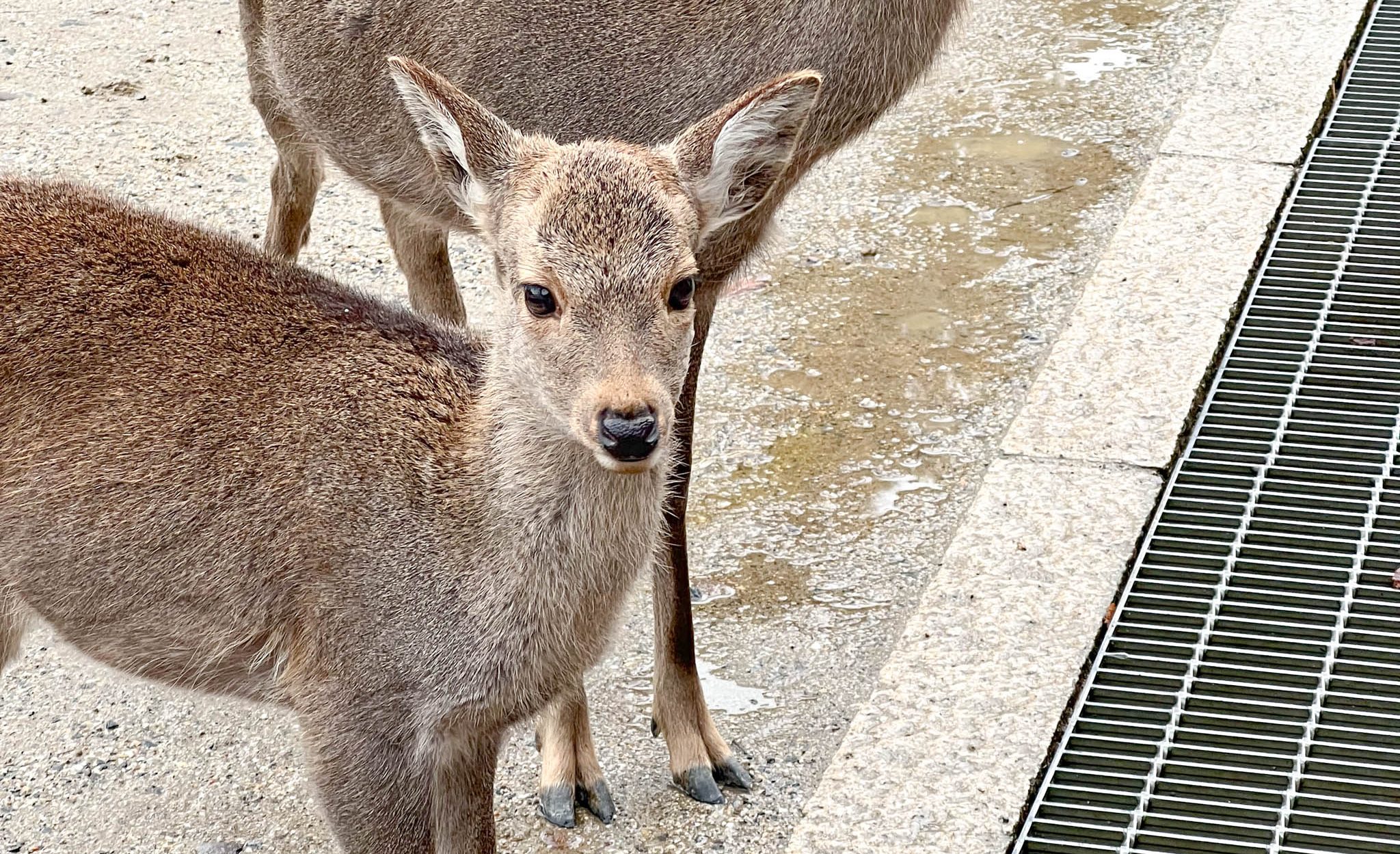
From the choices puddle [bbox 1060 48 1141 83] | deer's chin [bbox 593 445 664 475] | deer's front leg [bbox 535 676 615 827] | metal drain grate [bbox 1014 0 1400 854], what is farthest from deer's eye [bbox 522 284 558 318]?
puddle [bbox 1060 48 1141 83]

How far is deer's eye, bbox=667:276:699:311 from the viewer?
3082mm

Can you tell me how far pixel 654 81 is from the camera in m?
3.79

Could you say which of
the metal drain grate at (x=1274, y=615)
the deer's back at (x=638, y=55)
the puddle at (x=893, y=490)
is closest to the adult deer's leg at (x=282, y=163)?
the deer's back at (x=638, y=55)

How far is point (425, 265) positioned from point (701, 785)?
167cm

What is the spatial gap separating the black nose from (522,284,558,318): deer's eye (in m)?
0.28

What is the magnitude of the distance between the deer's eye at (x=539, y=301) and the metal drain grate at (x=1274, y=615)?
60.4 inches

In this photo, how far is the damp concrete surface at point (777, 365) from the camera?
3.91m

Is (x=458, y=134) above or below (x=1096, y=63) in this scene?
above

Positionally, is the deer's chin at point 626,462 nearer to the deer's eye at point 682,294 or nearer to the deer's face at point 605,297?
the deer's face at point 605,297

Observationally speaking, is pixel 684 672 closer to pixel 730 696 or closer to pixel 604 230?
pixel 730 696

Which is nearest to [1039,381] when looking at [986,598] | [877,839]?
[986,598]

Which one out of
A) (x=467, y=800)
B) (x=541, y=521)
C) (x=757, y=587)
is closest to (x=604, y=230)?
(x=541, y=521)

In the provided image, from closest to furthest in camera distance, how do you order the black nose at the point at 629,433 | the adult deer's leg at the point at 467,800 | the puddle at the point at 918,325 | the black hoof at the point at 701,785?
the black nose at the point at 629,433
the adult deer's leg at the point at 467,800
the black hoof at the point at 701,785
the puddle at the point at 918,325

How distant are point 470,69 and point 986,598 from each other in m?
1.78
